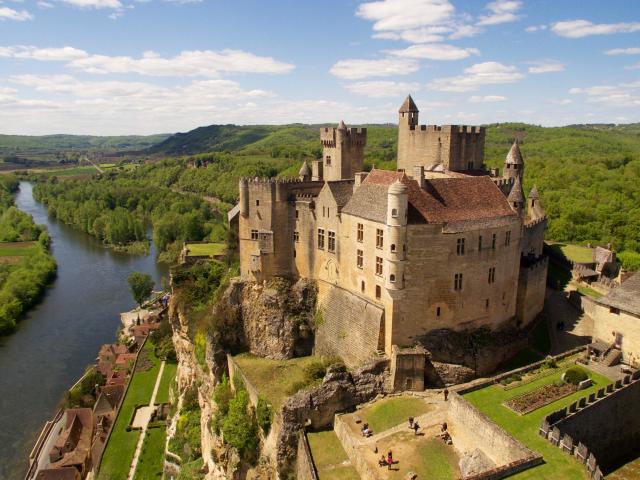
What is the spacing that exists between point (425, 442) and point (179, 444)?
2252 cm

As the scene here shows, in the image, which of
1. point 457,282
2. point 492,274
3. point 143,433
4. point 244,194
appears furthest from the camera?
point 143,433

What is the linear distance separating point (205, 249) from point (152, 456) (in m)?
26.8

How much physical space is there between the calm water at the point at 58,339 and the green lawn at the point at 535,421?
114 feet

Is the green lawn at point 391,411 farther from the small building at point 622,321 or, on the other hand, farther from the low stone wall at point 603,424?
the small building at point 622,321

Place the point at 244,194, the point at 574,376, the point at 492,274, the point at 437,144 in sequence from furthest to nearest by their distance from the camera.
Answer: the point at 437,144, the point at 244,194, the point at 492,274, the point at 574,376

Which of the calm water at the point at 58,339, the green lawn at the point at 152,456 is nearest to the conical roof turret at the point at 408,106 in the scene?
the green lawn at the point at 152,456

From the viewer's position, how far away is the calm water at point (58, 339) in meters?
44.4

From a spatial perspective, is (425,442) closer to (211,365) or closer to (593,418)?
(593,418)

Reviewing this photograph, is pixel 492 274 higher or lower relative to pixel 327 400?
higher

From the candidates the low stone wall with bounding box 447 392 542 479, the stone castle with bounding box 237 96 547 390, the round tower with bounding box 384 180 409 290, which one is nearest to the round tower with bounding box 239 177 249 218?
the stone castle with bounding box 237 96 547 390

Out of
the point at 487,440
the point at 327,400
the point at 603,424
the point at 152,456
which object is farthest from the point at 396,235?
the point at 152,456

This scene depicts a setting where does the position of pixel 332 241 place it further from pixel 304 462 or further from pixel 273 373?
pixel 304 462

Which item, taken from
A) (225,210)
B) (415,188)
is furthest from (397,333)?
(225,210)

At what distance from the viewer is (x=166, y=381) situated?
49.8 m
